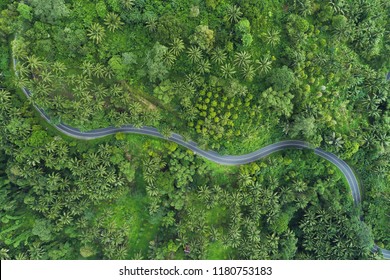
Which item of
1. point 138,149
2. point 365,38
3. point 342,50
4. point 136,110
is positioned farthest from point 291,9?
point 138,149

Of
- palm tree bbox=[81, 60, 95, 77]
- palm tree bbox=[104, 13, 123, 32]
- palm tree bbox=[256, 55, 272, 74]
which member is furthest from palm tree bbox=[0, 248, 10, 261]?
palm tree bbox=[256, 55, 272, 74]

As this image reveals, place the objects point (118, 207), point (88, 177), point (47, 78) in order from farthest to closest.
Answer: point (118, 207), point (88, 177), point (47, 78)

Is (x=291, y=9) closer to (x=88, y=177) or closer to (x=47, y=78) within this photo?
(x=47, y=78)

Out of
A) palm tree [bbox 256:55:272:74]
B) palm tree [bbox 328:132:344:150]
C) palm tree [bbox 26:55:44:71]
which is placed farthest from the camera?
palm tree [bbox 328:132:344:150]

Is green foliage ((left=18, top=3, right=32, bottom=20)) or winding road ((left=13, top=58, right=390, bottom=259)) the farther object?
winding road ((left=13, top=58, right=390, bottom=259))

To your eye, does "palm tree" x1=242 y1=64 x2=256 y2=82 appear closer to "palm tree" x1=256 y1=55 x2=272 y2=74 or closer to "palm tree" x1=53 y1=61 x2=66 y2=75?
"palm tree" x1=256 y1=55 x2=272 y2=74

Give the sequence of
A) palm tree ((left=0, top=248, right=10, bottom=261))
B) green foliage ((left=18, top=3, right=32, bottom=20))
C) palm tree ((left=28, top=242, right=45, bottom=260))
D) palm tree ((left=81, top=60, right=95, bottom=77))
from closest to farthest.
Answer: green foliage ((left=18, top=3, right=32, bottom=20)) < palm tree ((left=81, top=60, right=95, bottom=77)) < palm tree ((left=0, top=248, right=10, bottom=261)) < palm tree ((left=28, top=242, right=45, bottom=260))
